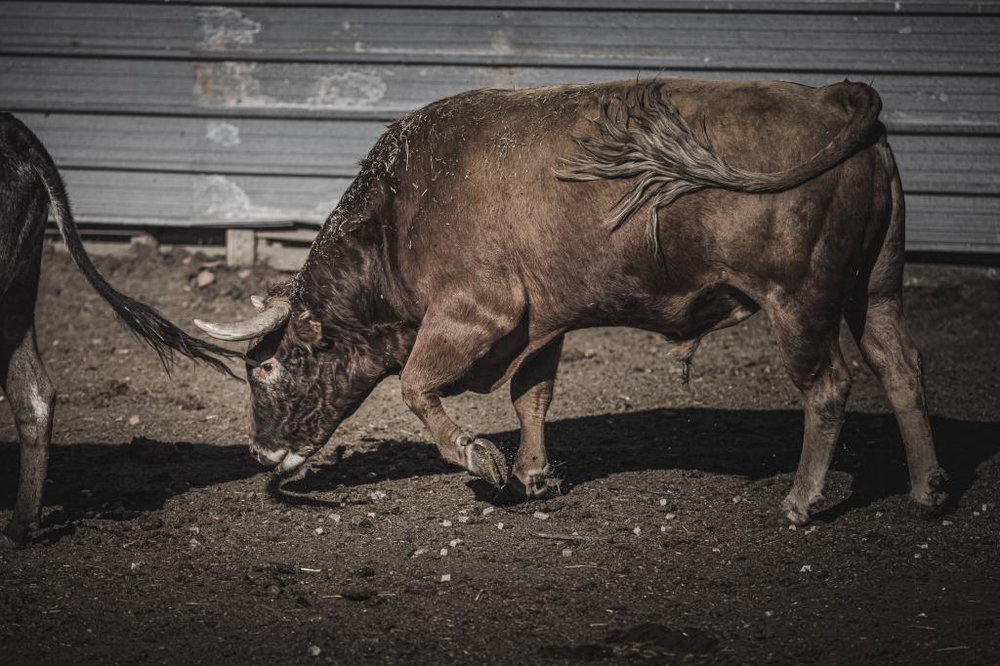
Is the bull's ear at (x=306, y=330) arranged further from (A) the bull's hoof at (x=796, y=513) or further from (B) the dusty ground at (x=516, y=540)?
(A) the bull's hoof at (x=796, y=513)

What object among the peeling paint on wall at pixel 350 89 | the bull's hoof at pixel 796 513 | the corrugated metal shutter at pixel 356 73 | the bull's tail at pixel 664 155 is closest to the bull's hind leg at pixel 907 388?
the bull's hoof at pixel 796 513

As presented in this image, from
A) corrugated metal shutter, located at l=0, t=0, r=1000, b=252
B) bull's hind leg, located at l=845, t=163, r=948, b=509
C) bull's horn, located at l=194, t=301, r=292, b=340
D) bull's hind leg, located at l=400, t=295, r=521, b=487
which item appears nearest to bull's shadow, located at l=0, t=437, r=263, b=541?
bull's horn, located at l=194, t=301, r=292, b=340

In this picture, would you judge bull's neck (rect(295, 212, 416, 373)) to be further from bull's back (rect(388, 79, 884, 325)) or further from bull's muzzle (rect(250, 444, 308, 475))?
bull's muzzle (rect(250, 444, 308, 475))

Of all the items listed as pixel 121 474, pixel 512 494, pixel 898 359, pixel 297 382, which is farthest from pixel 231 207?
pixel 898 359

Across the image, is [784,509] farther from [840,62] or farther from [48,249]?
[48,249]

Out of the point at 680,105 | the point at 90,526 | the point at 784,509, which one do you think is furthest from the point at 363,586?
the point at 680,105

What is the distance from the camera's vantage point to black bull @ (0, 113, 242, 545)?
→ 4816mm

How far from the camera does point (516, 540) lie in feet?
16.3

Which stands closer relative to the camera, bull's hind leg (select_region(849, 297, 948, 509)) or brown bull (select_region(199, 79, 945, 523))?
brown bull (select_region(199, 79, 945, 523))

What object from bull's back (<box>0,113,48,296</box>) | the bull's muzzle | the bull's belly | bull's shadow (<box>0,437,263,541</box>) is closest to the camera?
bull's back (<box>0,113,48,296</box>)

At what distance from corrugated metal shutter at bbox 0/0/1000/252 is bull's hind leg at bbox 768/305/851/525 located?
4921 millimetres

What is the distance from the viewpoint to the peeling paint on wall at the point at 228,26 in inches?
370

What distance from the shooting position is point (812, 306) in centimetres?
462

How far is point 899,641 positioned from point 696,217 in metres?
1.87
